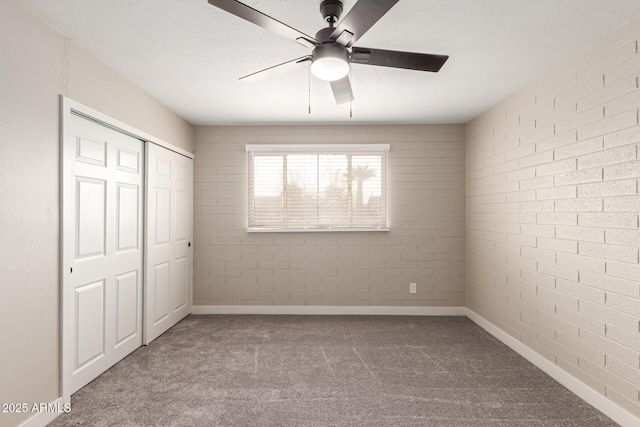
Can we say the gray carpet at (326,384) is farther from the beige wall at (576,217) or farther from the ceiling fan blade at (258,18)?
the ceiling fan blade at (258,18)

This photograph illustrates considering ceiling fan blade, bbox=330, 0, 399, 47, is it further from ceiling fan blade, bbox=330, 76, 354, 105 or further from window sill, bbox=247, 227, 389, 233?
window sill, bbox=247, 227, 389, 233

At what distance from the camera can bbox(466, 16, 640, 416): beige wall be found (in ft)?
7.50

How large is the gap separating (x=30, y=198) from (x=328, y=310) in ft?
11.5

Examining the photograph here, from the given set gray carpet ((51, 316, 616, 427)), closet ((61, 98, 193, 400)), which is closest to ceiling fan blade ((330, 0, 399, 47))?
closet ((61, 98, 193, 400))

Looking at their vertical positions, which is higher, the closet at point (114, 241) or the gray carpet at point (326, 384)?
the closet at point (114, 241)

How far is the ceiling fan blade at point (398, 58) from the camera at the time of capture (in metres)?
2.06

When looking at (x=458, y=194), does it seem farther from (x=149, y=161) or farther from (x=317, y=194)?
(x=149, y=161)

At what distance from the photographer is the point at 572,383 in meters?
2.73

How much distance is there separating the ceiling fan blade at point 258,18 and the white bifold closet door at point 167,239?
2.39 metres

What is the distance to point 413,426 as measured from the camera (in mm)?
2258

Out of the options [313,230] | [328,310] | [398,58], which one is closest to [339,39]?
[398,58]

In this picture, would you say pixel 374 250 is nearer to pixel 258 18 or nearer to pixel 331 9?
pixel 331 9

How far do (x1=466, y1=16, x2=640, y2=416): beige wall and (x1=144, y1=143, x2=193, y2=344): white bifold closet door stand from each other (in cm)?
375

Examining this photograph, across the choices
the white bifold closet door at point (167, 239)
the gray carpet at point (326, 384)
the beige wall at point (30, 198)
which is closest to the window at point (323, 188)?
the white bifold closet door at point (167, 239)
